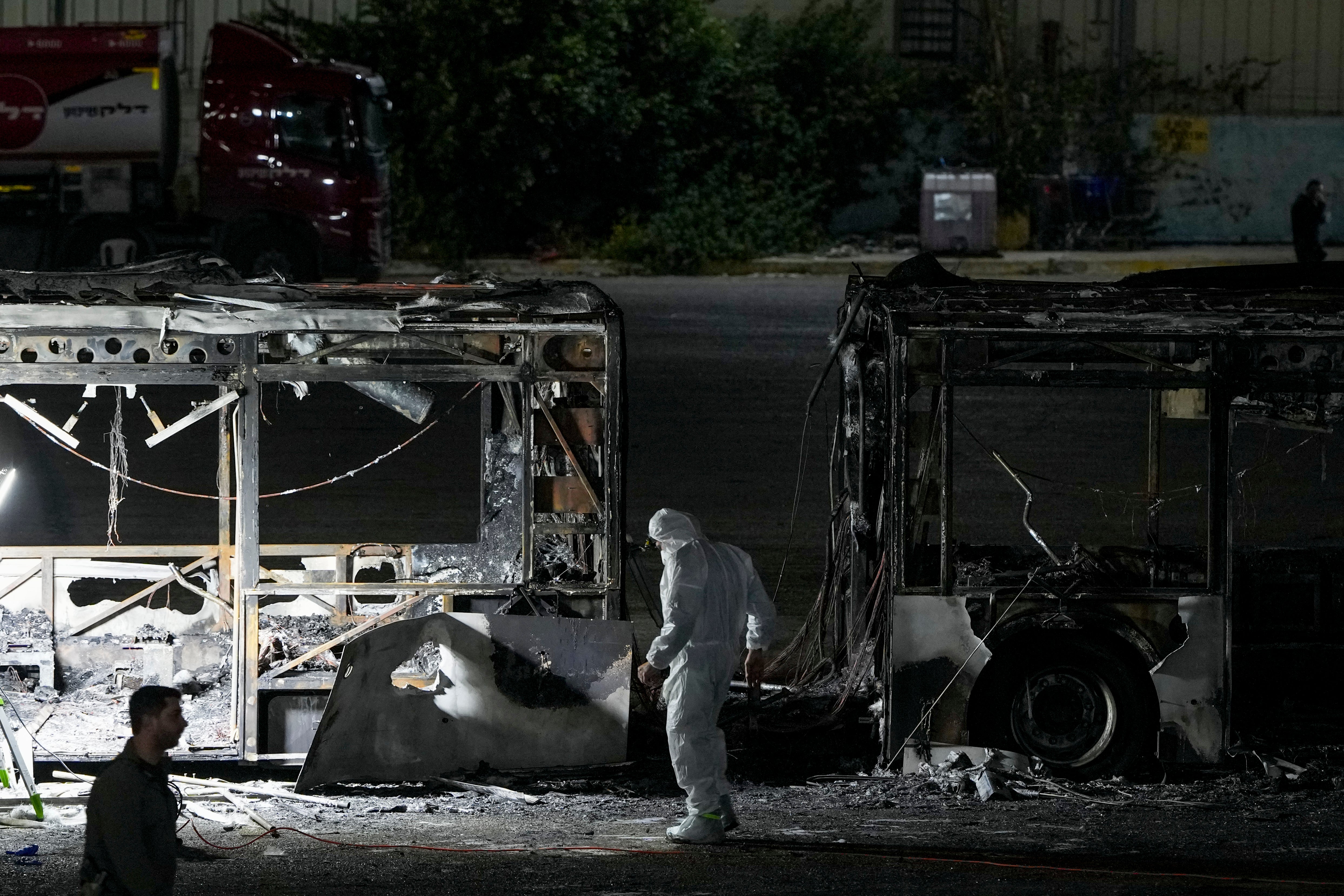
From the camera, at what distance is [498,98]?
99.1 ft

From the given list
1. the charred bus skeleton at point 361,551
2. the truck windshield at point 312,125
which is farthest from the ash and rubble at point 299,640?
the truck windshield at point 312,125

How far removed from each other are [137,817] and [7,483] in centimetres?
508

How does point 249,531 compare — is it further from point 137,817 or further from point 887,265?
point 887,265

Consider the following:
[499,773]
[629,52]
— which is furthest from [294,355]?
[629,52]

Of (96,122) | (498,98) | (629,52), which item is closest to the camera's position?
(96,122)

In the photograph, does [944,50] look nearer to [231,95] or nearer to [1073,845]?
[231,95]

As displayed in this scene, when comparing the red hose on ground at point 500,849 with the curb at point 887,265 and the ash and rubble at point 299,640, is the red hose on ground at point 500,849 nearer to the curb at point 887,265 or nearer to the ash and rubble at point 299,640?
the ash and rubble at point 299,640

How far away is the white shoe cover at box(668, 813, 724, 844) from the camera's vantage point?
735cm

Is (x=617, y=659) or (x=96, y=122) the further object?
(x=96, y=122)

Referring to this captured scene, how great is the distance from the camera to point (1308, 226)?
26.9 metres

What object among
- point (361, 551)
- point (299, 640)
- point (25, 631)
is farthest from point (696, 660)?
point (25, 631)

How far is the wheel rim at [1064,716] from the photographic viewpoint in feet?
28.4

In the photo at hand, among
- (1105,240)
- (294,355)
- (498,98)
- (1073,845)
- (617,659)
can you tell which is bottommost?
(1073,845)

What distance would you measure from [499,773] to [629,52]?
83.4 ft
